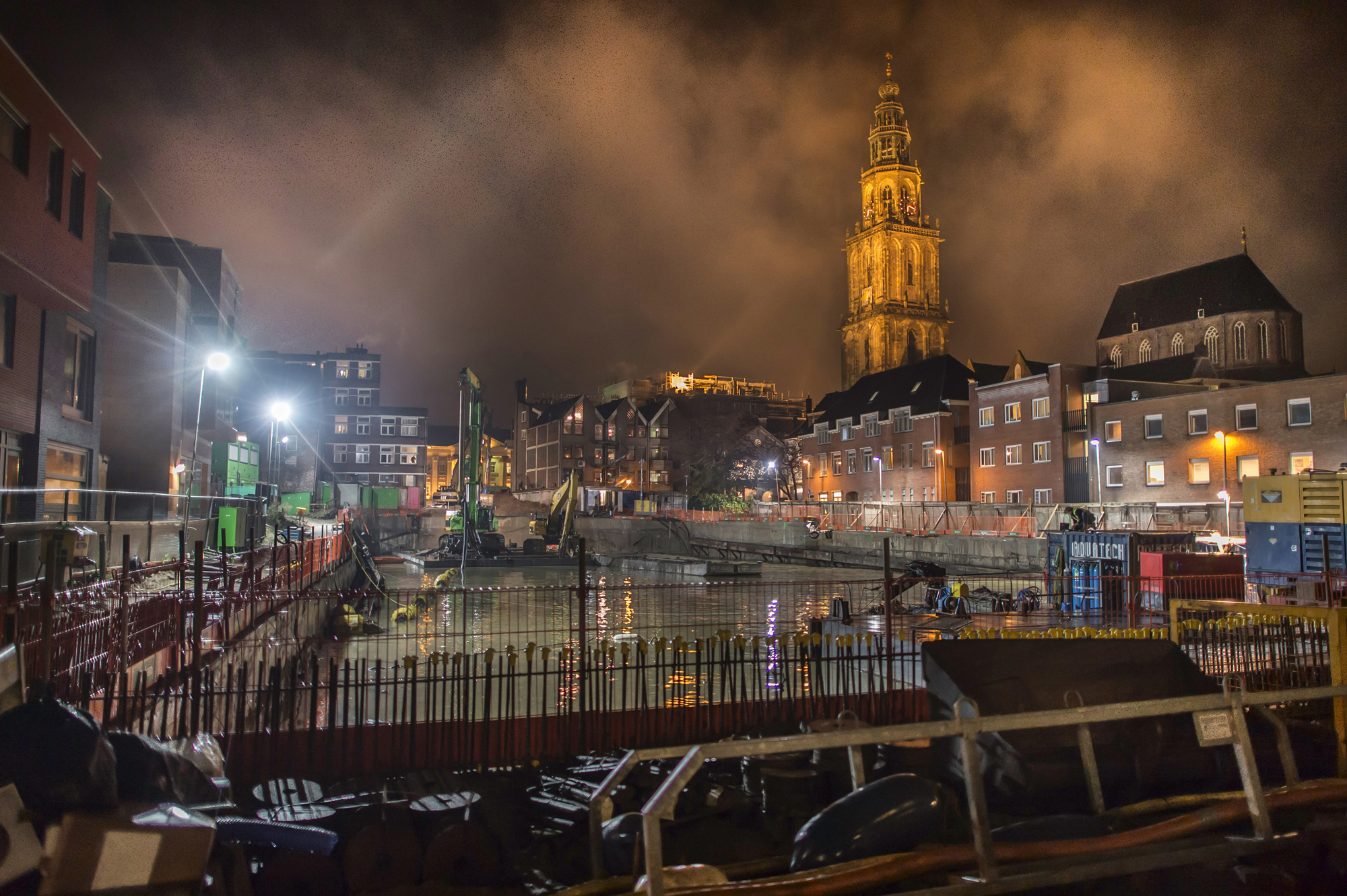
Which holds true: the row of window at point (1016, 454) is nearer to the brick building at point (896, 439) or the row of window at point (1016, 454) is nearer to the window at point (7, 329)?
the brick building at point (896, 439)

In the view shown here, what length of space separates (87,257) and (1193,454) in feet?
157

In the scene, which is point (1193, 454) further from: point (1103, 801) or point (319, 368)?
point (319, 368)

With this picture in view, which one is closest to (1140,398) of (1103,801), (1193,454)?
(1193,454)

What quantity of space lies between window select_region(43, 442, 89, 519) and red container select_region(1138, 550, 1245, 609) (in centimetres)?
2629

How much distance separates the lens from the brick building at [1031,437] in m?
49.3

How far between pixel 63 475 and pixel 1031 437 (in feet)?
161

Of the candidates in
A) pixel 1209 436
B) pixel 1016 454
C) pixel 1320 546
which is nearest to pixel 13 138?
pixel 1320 546

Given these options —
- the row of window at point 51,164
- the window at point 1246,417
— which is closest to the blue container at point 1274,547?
the window at point 1246,417

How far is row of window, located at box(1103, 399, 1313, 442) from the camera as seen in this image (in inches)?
1513

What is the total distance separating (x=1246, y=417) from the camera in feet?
134

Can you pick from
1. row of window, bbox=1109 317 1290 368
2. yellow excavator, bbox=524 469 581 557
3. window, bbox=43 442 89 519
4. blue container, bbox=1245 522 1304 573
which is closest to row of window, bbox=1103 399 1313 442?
blue container, bbox=1245 522 1304 573

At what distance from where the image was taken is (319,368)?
86625mm

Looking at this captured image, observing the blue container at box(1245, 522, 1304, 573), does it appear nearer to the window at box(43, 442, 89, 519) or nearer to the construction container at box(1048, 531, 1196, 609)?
the construction container at box(1048, 531, 1196, 609)

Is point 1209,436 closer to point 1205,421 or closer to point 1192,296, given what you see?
point 1205,421
